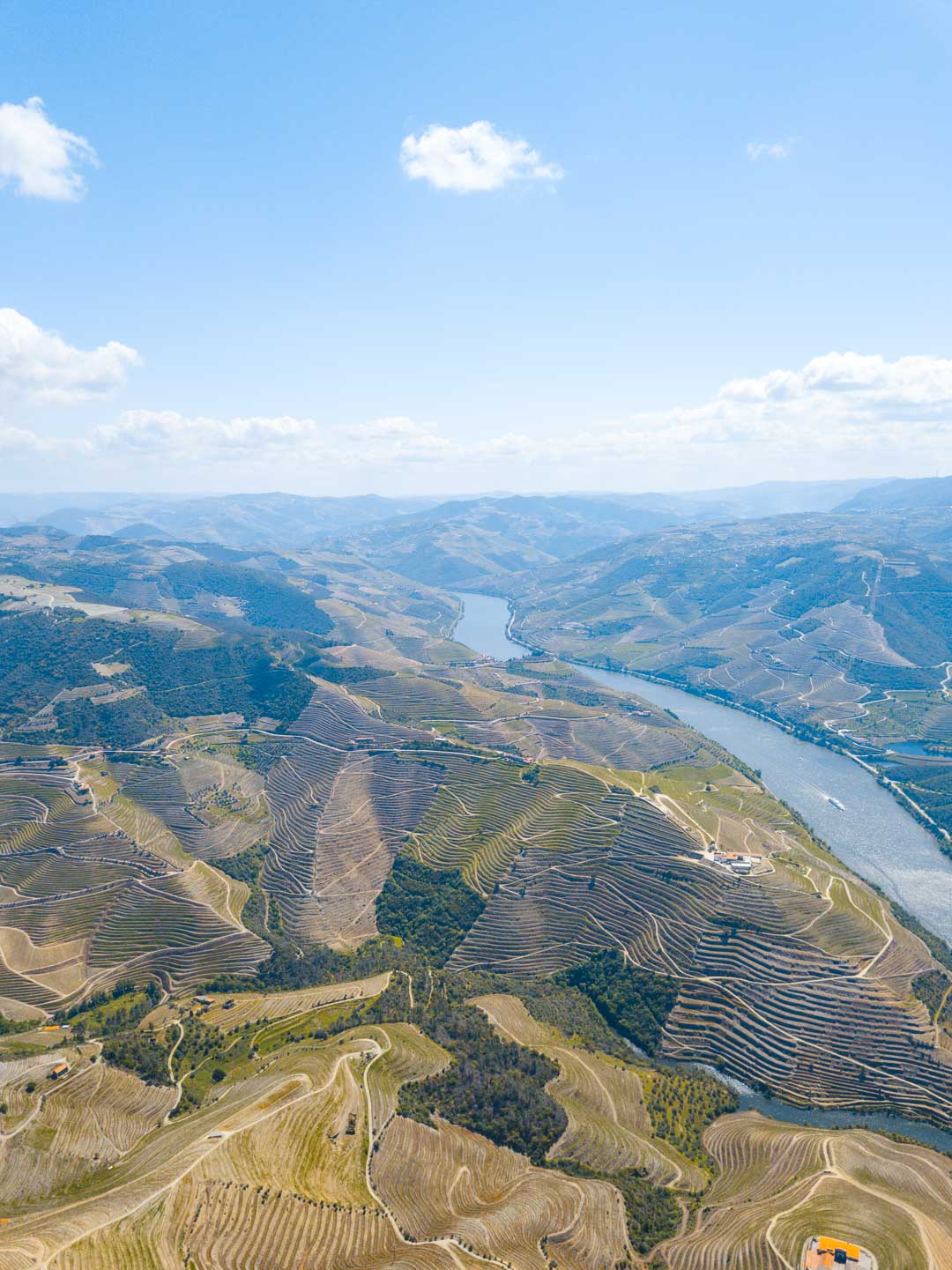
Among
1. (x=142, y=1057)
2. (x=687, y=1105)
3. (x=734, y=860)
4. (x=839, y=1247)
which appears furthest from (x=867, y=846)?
(x=142, y=1057)

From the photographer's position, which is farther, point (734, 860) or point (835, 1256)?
point (734, 860)

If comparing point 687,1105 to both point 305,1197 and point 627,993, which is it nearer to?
point 627,993

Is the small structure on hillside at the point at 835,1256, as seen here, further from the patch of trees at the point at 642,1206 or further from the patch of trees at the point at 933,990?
the patch of trees at the point at 933,990

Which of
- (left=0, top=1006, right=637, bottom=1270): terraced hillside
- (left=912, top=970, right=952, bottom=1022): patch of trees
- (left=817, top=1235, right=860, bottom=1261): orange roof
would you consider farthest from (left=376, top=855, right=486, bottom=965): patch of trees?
→ (left=817, top=1235, right=860, bottom=1261): orange roof

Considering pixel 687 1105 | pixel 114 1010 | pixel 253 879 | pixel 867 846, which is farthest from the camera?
pixel 867 846

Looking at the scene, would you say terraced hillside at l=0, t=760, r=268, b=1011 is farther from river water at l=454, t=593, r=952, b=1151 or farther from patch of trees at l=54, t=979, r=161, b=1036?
river water at l=454, t=593, r=952, b=1151

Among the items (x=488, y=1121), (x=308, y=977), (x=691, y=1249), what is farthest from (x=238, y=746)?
(x=691, y=1249)

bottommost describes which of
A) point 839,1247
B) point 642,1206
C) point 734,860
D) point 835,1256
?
point 642,1206

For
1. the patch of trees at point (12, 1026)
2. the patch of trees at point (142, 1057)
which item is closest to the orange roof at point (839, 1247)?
the patch of trees at point (142, 1057)
